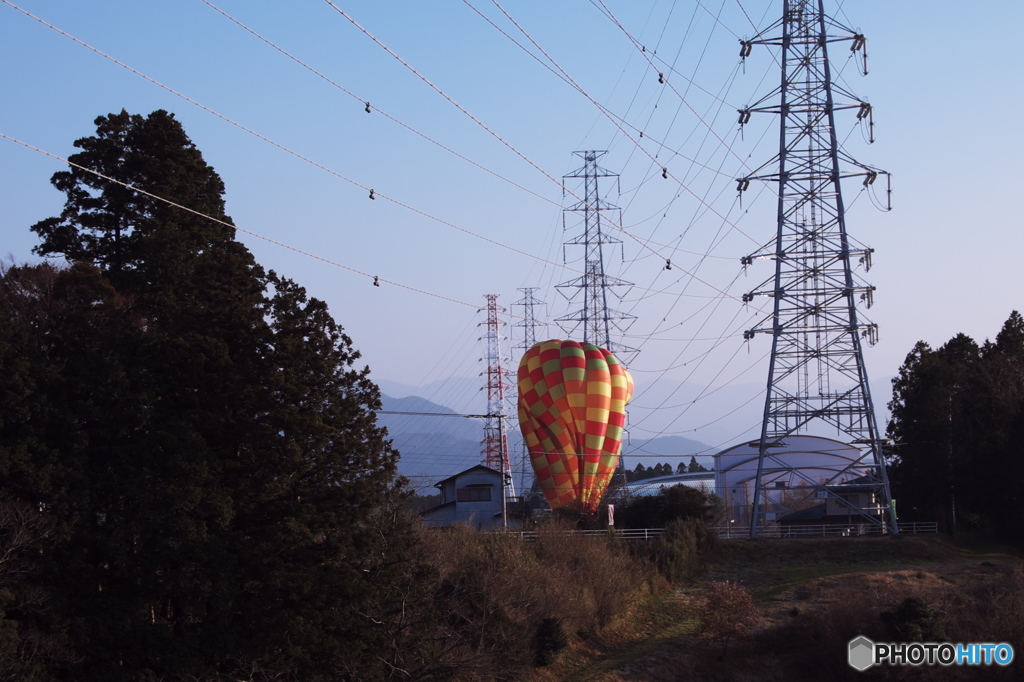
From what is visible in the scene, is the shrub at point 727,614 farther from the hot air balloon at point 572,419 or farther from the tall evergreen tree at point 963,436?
the tall evergreen tree at point 963,436

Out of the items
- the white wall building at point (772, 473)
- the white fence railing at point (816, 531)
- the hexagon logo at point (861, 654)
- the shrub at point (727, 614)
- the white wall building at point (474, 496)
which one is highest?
the white wall building at point (772, 473)

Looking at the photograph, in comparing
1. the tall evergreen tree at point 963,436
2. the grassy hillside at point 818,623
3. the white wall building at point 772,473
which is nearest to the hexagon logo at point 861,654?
the grassy hillside at point 818,623

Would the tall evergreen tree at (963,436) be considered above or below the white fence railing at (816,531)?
above

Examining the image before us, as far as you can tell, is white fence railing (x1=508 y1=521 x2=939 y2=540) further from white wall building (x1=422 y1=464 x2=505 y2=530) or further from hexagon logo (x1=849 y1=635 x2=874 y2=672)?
hexagon logo (x1=849 y1=635 x2=874 y2=672)

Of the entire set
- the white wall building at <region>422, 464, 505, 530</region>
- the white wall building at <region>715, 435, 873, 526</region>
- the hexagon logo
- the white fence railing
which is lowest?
the hexagon logo

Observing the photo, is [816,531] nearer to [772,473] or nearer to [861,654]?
[861,654]

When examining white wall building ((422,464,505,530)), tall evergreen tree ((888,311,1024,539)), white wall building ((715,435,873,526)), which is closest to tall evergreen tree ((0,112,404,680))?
white wall building ((422,464,505,530))
